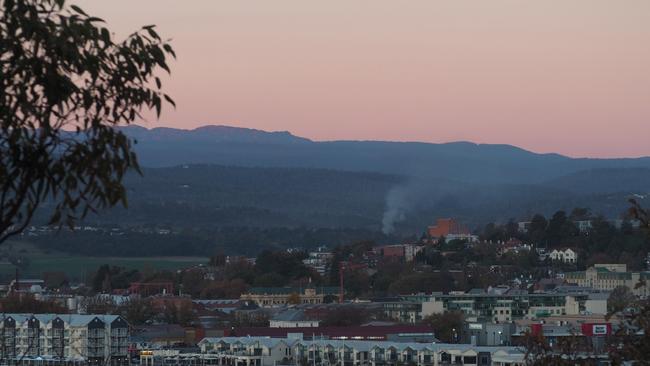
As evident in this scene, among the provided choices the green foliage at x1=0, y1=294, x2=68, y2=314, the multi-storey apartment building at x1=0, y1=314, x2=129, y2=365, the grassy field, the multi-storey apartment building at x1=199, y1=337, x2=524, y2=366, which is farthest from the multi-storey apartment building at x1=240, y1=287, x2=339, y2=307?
the multi-storey apartment building at x1=199, y1=337, x2=524, y2=366

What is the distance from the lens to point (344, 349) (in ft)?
198

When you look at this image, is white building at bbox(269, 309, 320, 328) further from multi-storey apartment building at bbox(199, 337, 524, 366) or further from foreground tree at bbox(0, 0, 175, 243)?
foreground tree at bbox(0, 0, 175, 243)

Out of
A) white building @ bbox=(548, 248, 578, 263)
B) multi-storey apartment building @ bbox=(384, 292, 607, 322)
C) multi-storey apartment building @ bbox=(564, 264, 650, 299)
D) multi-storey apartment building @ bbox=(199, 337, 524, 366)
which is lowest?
multi-storey apartment building @ bbox=(199, 337, 524, 366)

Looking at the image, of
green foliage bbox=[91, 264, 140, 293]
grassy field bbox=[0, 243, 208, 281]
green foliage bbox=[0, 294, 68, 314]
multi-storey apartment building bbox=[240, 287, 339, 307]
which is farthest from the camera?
grassy field bbox=[0, 243, 208, 281]

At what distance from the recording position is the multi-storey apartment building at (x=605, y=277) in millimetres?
88938

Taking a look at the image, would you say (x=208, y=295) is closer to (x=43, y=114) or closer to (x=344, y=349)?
(x=344, y=349)

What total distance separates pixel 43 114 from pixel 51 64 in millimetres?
324

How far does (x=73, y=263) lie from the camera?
A: 13212 centimetres

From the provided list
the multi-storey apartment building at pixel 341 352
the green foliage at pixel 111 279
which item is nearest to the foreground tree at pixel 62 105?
the multi-storey apartment building at pixel 341 352

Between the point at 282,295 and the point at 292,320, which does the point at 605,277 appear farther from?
the point at 292,320

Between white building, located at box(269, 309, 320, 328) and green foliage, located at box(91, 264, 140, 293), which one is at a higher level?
green foliage, located at box(91, 264, 140, 293)

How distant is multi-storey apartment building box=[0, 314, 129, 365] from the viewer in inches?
2424

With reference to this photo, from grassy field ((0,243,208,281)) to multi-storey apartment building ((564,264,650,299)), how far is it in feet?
108

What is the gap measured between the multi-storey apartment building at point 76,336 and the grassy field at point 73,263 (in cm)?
5157
